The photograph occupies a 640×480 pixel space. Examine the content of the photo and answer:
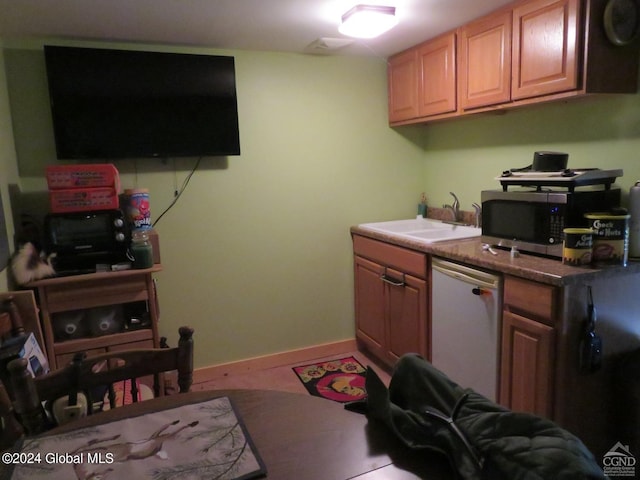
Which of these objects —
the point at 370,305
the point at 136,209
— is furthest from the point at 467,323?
the point at 136,209

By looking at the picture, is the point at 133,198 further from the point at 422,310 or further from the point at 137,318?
the point at 422,310

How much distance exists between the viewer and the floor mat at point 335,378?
2961 mm

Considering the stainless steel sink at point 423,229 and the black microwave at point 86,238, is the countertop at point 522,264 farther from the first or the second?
the black microwave at point 86,238

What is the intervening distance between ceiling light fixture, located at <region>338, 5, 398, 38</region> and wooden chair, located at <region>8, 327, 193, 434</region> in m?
1.77

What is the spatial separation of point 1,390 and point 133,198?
146 cm

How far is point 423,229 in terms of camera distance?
11.3ft

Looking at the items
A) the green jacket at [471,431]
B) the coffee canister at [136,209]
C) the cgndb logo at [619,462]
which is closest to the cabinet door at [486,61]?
the cgndb logo at [619,462]

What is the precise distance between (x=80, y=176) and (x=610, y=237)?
8.47ft

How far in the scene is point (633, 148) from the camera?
2.16 metres

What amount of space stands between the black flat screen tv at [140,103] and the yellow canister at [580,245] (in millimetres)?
2023

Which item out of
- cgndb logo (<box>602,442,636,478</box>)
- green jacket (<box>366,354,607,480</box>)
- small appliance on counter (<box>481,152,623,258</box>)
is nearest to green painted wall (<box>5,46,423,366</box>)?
small appliance on counter (<box>481,152,623,258</box>)

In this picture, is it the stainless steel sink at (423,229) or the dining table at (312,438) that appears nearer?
the dining table at (312,438)

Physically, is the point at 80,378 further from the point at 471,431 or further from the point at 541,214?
the point at 541,214

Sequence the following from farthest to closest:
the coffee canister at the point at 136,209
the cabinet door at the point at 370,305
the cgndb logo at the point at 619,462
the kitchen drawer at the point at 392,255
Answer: the cabinet door at the point at 370,305 < the kitchen drawer at the point at 392,255 < the coffee canister at the point at 136,209 < the cgndb logo at the point at 619,462
